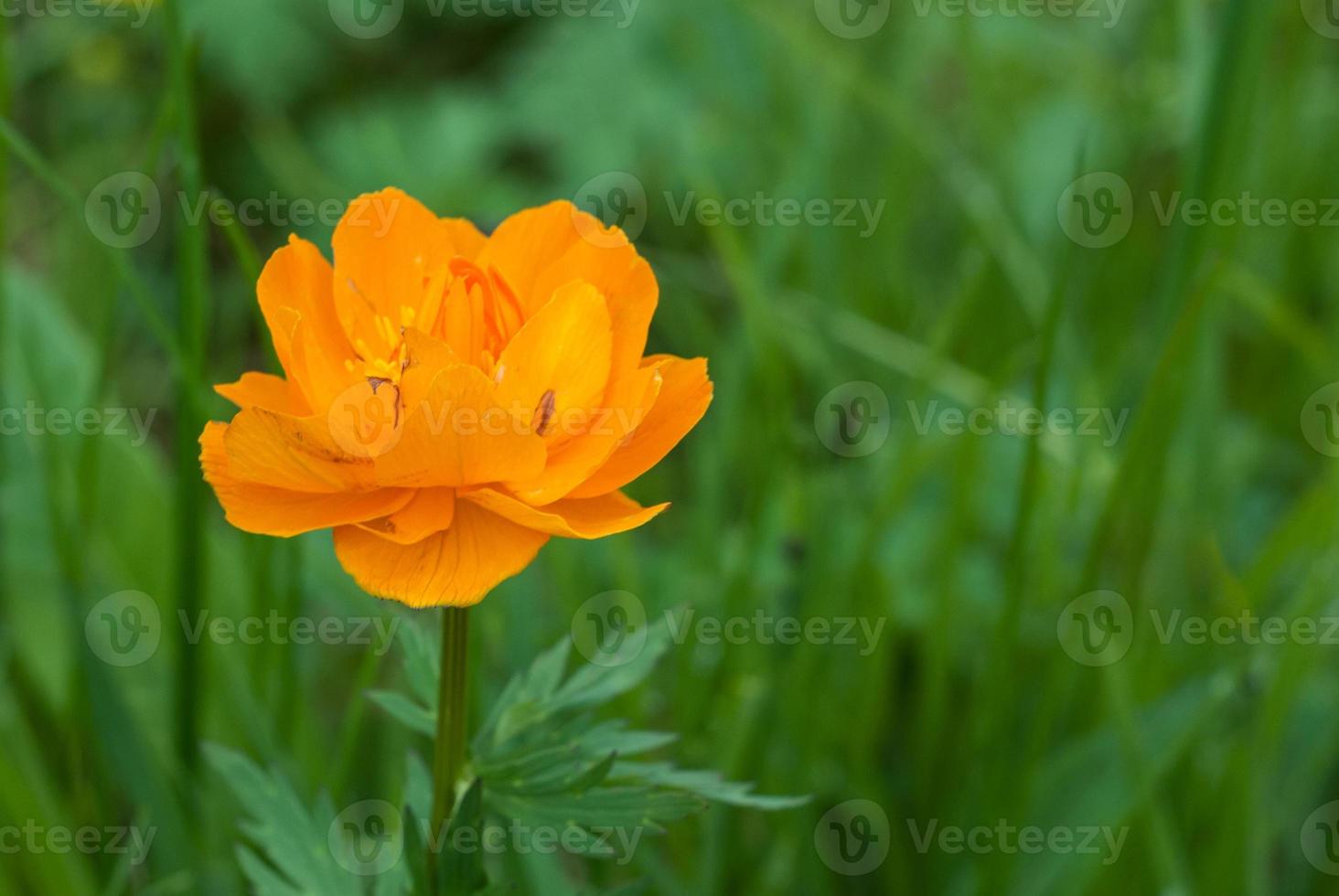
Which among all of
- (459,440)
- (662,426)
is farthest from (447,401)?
(662,426)

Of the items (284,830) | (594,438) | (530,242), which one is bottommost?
(284,830)

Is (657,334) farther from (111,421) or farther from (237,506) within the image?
(237,506)

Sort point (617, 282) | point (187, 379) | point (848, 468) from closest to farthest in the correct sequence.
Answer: point (617, 282) < point (187, 379) < point (848, 468)

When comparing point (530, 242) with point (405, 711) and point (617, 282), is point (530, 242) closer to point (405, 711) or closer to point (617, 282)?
point (617, 282)

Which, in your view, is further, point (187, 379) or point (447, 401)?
point (187, 379)

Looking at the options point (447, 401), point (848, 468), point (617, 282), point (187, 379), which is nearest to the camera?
point (447, 401)

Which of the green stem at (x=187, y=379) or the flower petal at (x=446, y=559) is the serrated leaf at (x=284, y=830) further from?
the green stem at (x=187, y=379)

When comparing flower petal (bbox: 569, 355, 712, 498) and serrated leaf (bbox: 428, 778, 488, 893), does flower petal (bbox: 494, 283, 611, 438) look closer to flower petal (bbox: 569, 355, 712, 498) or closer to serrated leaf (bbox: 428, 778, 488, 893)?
flower petal (bbox: 569, 355, 712, 498)

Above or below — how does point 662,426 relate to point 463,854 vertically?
above
